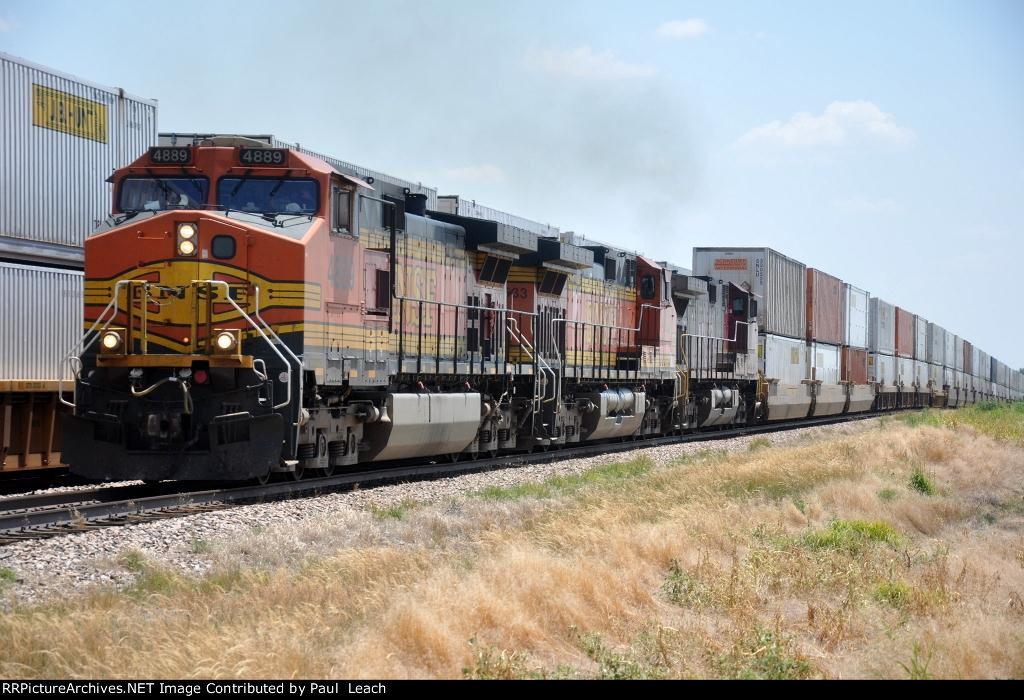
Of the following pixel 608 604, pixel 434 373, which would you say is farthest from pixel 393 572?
pixel 434 373

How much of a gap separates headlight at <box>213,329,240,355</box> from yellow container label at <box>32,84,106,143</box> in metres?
5.55

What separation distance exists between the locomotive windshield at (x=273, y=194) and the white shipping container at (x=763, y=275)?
59.4ft

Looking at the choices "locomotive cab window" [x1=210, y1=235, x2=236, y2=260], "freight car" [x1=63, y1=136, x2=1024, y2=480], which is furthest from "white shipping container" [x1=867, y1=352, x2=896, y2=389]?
"locomotive cab window" [x1=210, y1=235, x2=236, y2=260]

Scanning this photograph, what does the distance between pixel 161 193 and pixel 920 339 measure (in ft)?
144

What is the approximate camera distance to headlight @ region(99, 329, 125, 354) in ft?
33.6

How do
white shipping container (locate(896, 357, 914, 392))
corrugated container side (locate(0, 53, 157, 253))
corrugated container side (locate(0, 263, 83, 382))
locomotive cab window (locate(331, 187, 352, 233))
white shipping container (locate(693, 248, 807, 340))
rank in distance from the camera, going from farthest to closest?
1. white shipping container (locate(896, 357, 914, 392))
2. white shipping container (locate(693, 248, 807, 340))
3. corrugated container side (locate(0, 53, 157, 253))
4. corrugated container side (locate(0, 263, 83, 382))
5. locomotive cab window (locate(331, 187, 352, 233))

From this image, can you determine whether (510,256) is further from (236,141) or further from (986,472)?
(986,472)

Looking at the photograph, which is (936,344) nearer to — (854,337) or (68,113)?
(854,337)

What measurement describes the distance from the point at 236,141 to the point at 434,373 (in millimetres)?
4078

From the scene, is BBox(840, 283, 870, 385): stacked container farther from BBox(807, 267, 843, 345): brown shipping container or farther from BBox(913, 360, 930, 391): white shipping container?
BBox(913, 360, 930, 391): white shipping container

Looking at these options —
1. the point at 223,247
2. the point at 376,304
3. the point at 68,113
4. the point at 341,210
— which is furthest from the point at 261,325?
the point at 68,113

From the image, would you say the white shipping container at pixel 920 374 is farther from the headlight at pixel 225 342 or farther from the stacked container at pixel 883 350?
the headlight at pixel 225 342

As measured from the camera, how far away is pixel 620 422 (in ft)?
64.2

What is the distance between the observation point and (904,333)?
45.2 metres
